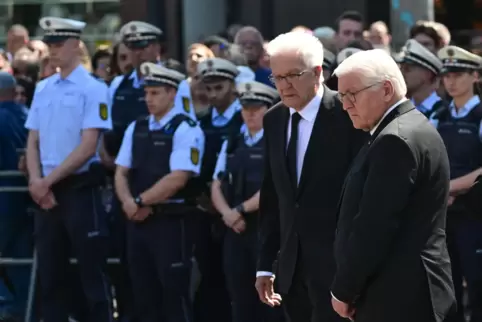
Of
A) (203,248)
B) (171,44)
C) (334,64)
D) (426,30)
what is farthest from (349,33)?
(171,44)

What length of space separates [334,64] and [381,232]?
3824 millimetres

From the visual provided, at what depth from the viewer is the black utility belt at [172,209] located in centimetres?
766

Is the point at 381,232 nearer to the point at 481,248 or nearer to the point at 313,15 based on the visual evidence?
the point at 481,248

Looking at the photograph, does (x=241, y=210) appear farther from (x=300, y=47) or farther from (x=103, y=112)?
(x=300, y=47)

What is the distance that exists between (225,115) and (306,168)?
2.79m

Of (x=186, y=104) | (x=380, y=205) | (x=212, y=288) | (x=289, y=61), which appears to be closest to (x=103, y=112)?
(x=186, y=104)

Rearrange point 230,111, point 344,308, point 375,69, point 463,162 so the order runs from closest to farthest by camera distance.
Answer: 1. point 375,69
2. point 344,308
3. point 463,162
4. point 230,111

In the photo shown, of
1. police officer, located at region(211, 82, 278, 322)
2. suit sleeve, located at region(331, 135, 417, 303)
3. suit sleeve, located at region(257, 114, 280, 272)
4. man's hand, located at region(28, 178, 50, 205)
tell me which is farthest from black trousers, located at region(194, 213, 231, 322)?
suit sleeve, located at region(331, 135, 417, 303)

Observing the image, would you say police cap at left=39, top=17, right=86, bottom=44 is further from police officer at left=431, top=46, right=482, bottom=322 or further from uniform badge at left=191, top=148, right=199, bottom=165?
police officer at left=431, top=46, right=482, bottom=322

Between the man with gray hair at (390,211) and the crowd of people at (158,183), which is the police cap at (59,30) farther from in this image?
the man with gray hair at (390,211)

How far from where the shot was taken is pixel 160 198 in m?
7.57

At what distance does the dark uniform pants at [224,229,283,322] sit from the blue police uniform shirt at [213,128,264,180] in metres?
0.42

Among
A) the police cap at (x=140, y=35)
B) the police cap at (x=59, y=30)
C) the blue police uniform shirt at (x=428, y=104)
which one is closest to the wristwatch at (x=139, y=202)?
the police cap at (x=59, y=30)

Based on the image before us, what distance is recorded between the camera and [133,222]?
768cm
